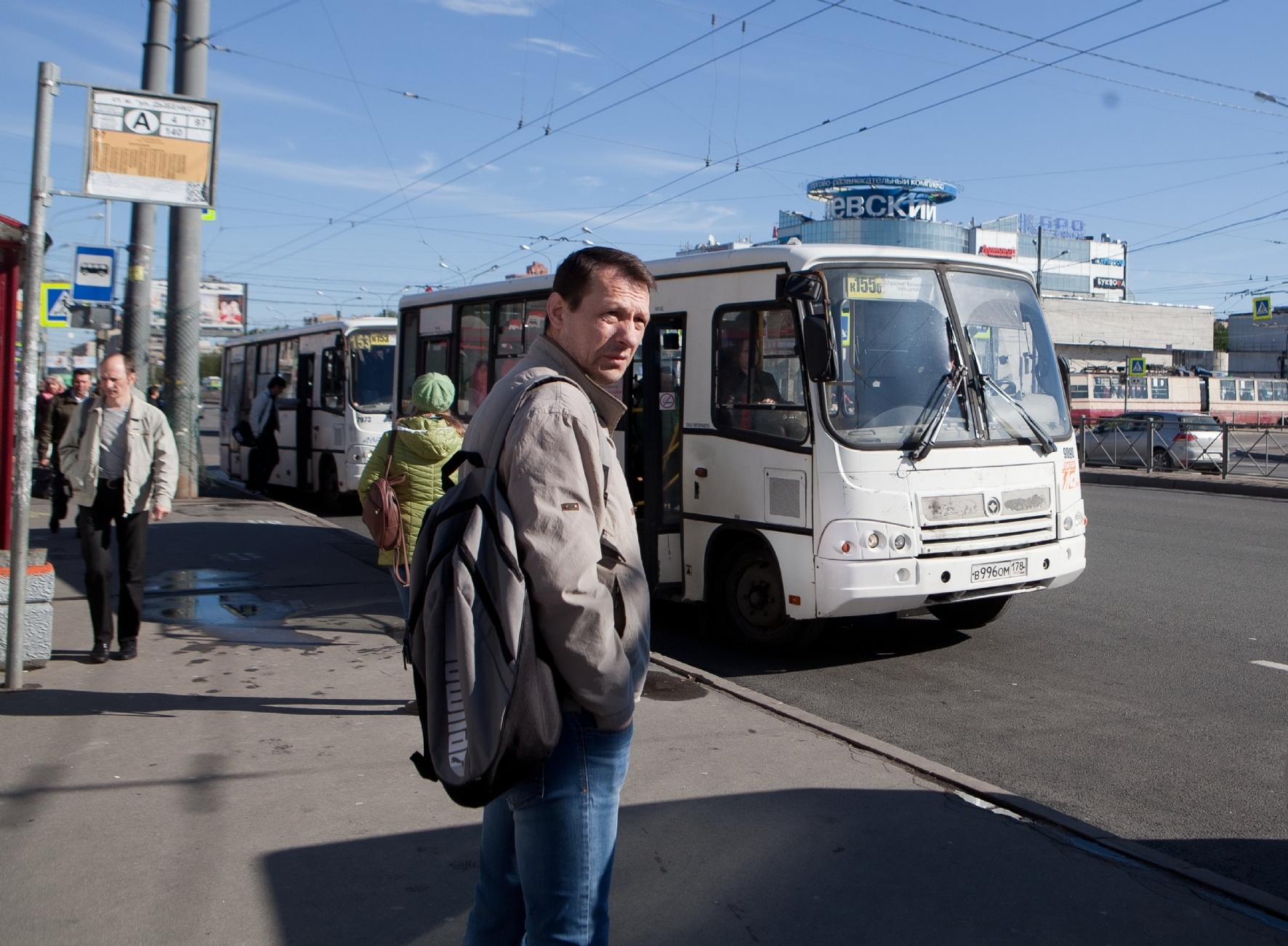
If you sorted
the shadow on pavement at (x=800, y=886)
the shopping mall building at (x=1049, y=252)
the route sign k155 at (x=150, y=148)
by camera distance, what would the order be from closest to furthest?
the shadow on pavement at (x=800, y=886)
the route sign k155 at (x=150, y=148)
the shopping mall building at (x=1049, y=252)

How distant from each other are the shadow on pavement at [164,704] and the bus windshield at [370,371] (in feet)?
36.7

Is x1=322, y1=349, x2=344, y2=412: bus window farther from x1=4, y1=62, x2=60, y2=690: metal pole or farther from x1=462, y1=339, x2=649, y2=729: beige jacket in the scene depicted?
x1=462, y1=339, x2=649, y2=729: beige jacket

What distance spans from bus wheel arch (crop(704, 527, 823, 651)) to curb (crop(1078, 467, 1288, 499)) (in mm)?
15814

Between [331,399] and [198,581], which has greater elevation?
[331,399]

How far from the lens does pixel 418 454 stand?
6.48 metres

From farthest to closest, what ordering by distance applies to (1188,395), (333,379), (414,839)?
(1188,395) < (333,379) < (414,839)

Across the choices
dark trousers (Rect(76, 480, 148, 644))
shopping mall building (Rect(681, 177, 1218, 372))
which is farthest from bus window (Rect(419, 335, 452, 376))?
shopping mall building (Rect(681, 177, 1218, 372))

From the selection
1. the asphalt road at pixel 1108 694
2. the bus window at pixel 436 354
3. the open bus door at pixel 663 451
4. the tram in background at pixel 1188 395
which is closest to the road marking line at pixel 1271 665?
the asphalt road at pixel 1108 694

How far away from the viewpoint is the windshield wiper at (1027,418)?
25.2ft

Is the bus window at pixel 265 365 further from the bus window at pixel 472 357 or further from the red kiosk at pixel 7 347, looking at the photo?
the red kiosk at pixel 7 347

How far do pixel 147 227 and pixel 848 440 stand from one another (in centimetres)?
1112

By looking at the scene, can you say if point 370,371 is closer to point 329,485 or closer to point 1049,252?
point 329,485

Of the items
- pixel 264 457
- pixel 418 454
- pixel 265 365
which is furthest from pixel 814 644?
pixel 265 365

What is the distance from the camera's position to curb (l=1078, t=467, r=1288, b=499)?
2102cm
